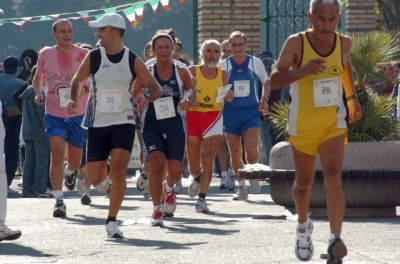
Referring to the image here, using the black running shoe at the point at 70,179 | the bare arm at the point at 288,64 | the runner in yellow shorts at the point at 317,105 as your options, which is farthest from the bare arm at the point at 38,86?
the bare arm at the point at 288,64

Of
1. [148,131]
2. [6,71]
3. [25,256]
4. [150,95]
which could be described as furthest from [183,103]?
[6,71]

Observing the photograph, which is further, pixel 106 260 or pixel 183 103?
pixel 183 103

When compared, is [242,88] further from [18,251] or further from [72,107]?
[18,251]

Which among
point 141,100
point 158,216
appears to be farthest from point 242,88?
point 141,100

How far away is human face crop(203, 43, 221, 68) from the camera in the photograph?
49.1 ft

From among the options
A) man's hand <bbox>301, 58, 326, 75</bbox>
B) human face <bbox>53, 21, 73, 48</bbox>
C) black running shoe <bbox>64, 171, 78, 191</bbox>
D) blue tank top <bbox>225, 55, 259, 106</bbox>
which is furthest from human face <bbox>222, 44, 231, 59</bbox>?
man's hand <bbox>301, 58, 326, 75</bbox>

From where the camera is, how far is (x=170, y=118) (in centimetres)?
1294

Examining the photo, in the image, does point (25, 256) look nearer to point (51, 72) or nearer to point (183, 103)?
point (183, 103)

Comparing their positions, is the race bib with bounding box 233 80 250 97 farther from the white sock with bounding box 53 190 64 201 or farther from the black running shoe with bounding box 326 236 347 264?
the black running shoe with bounding box 326 236 347 264

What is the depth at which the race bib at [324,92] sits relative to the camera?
927cm

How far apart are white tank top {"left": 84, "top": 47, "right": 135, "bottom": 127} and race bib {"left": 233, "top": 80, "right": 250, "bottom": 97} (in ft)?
14.9

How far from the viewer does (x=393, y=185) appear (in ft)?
40.8

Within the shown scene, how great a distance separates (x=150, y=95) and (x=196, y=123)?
3.25 metres

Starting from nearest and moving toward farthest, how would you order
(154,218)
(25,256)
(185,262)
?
(185,262) < (25,256) < (154,218)
